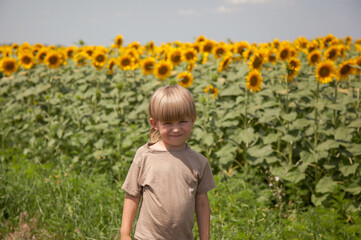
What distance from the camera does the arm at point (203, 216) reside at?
194 centimetres

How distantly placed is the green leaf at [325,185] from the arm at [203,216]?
226 cm

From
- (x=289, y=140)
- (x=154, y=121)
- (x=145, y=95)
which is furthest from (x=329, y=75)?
(x=154, y=121)

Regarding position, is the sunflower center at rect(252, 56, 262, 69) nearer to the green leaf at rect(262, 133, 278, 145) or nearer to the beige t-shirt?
the green leaf at rect(262, 133, 278, 145)

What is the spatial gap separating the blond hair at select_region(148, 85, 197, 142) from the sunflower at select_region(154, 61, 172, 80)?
350 cm

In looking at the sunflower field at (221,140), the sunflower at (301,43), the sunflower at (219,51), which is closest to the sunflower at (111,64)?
the sunflower field at (221,140)

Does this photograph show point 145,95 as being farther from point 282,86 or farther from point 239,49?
point 282,86

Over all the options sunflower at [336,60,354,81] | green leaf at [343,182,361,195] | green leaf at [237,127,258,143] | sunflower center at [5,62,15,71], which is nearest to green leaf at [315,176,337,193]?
green leaf at [343,182,361,195]

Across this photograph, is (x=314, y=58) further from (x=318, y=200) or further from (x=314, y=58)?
(x=318, y=200)

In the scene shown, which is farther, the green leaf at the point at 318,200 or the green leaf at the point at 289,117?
the green leaf at the point at 289,117

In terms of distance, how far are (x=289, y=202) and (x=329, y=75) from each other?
1.45 m

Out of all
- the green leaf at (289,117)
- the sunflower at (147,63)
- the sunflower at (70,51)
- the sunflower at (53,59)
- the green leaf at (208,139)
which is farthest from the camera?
the sunflower at (70,51)

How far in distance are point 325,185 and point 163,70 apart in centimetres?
259

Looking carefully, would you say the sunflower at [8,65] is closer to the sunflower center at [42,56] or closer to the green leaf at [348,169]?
the sunflower center at [42,56]

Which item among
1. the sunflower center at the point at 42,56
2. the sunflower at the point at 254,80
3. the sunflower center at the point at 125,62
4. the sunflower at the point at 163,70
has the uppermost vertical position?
the sunflower center at the point at 42,56
